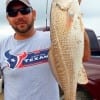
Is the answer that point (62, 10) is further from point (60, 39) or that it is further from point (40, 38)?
point (40, 38)

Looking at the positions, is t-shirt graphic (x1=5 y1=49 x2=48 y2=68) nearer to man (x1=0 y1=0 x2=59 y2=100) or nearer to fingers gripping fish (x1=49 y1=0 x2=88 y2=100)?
man (x1=0 y1=0 x2=59 y2=100)

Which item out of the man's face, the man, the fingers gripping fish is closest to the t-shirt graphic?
the man

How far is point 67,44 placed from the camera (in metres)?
3.43

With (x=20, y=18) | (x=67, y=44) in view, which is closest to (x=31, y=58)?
(x=20, y=18)

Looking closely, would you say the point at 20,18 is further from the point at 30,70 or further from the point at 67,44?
the point at 67,44

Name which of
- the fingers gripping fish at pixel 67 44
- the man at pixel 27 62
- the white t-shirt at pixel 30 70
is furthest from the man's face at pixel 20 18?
the fingers gripping fish at pixel 67 44

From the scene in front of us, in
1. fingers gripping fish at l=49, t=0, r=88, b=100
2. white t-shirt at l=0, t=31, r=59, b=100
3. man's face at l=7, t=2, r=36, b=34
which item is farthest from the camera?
white t-shirt at l=0, t=31, r=59, b=100

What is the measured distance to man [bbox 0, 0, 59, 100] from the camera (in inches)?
160

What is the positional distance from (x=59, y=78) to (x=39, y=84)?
0.56 metres

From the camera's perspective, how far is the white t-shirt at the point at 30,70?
4.11 metres

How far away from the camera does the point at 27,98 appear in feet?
13.7

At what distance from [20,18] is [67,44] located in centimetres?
73

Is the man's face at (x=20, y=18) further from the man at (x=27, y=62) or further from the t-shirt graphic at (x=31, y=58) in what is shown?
the t-shirt graphic at (x=31, y=58)

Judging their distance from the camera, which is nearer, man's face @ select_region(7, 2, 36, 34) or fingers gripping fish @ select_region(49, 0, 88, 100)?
fingers gripping fish @ select_region(49, 0, 88, 100)
